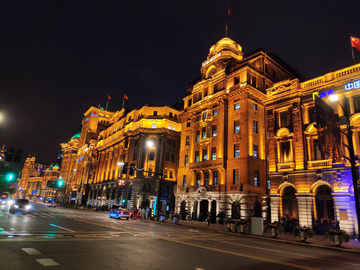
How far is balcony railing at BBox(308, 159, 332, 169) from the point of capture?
89.5ft

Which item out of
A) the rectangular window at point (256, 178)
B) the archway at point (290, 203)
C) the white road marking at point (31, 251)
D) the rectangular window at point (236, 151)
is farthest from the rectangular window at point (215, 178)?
the white road marking at point (31, 251)

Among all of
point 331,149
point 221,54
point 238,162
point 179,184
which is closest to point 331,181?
point 331,149

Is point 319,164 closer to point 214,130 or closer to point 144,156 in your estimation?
point 214,130

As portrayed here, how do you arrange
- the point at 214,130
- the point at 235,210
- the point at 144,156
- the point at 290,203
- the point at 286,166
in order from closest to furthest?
the point at 290,203, the point at 286,166, the point at 235,210, the point at 214,130, the point at 144,156

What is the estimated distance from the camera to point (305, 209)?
92.0 feet

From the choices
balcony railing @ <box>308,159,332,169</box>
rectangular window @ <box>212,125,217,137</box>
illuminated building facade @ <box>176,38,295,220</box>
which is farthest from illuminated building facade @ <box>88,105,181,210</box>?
balcony railing @ <box>308,159,332,169</box>

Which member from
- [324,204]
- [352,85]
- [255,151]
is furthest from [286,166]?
[352,85]

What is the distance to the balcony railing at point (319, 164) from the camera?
2728cm

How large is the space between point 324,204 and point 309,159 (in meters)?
5.29

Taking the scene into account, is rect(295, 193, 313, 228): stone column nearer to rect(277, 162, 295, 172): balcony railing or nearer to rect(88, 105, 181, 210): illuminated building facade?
rect(277, 162, 295, 172): balcony railing

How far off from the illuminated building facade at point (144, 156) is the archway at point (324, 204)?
34.5 m

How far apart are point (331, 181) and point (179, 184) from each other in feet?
90.4

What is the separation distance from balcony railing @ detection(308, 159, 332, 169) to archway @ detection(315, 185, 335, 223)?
7.73 ft

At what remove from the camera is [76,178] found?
11581 cm
